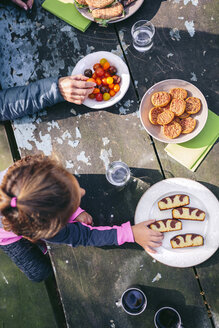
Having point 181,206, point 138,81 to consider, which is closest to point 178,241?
point 181,206

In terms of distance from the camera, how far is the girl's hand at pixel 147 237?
1457mm

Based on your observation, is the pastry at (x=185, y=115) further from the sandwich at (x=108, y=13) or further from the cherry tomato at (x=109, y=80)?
the sandwich at (x=108, y=13)

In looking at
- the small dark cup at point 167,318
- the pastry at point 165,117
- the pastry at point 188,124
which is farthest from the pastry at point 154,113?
the small dark cup at point 167,318

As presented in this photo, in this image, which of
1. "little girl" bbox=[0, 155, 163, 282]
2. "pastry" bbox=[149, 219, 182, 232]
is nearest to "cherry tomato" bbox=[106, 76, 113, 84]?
"little girl" bbox=[0, 155, 163, 282]

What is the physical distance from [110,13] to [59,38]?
36 cm

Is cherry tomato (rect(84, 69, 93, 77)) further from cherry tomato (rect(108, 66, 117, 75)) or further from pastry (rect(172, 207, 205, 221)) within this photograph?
→ pastry (rect(172, 207, 205, 221))

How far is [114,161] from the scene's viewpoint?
163 cm

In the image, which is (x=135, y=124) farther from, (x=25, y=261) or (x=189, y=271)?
(x=25, y=261)

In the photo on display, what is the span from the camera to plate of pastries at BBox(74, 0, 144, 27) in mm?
1596

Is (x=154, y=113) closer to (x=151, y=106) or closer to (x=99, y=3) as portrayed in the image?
(x=151, y=106)

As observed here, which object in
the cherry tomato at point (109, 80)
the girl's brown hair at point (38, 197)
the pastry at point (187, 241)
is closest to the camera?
the girl's brown hair at point (38, 197)

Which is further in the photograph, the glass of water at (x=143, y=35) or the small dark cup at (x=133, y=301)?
the glass of water at (x=143, y=35)

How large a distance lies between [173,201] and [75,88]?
81 centimetres

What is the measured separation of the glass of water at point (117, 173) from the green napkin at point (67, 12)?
0.85 metres
